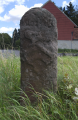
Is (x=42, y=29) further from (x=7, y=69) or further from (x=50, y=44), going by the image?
(x=7, y=69)

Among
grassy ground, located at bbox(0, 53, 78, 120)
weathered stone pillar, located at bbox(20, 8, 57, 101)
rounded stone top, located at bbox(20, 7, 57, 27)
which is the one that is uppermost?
rounded stone top, located at bbox(20, 7, 57, 27)

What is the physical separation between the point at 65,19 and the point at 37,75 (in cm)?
1484

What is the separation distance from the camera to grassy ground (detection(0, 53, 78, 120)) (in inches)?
78.4

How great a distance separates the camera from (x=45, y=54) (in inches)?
98.0

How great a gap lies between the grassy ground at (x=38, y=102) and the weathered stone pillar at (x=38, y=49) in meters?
0.26

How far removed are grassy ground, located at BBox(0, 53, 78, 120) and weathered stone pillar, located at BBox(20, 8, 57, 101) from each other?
0.84 feet

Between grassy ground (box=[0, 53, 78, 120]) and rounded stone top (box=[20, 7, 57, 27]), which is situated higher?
rounded stone top (box=[20, 7, 57, 27])

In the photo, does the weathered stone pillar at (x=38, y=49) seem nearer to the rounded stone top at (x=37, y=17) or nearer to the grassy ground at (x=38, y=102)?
the rounded stone top at (x=37, y=17)

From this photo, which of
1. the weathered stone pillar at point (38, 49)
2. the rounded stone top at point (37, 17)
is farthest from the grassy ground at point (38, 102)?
the rounded stone top at point (37, 17)

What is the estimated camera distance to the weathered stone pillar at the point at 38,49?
2.44 metres

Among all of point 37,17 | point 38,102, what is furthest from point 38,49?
point 38,102

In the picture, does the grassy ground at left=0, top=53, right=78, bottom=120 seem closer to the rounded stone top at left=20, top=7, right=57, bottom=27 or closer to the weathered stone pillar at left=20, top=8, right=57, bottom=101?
the weathered stone pillar at left=20, top=8, right=57, bottom=101

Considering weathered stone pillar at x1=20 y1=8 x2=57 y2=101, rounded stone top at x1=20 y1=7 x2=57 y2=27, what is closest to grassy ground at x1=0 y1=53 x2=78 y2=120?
weathered stone pillar at x1=20 y1=8 x2=57 y2=101

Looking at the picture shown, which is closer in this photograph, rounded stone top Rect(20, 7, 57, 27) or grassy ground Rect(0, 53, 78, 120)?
grassy ground Rect(0, 53, 78, 120)
